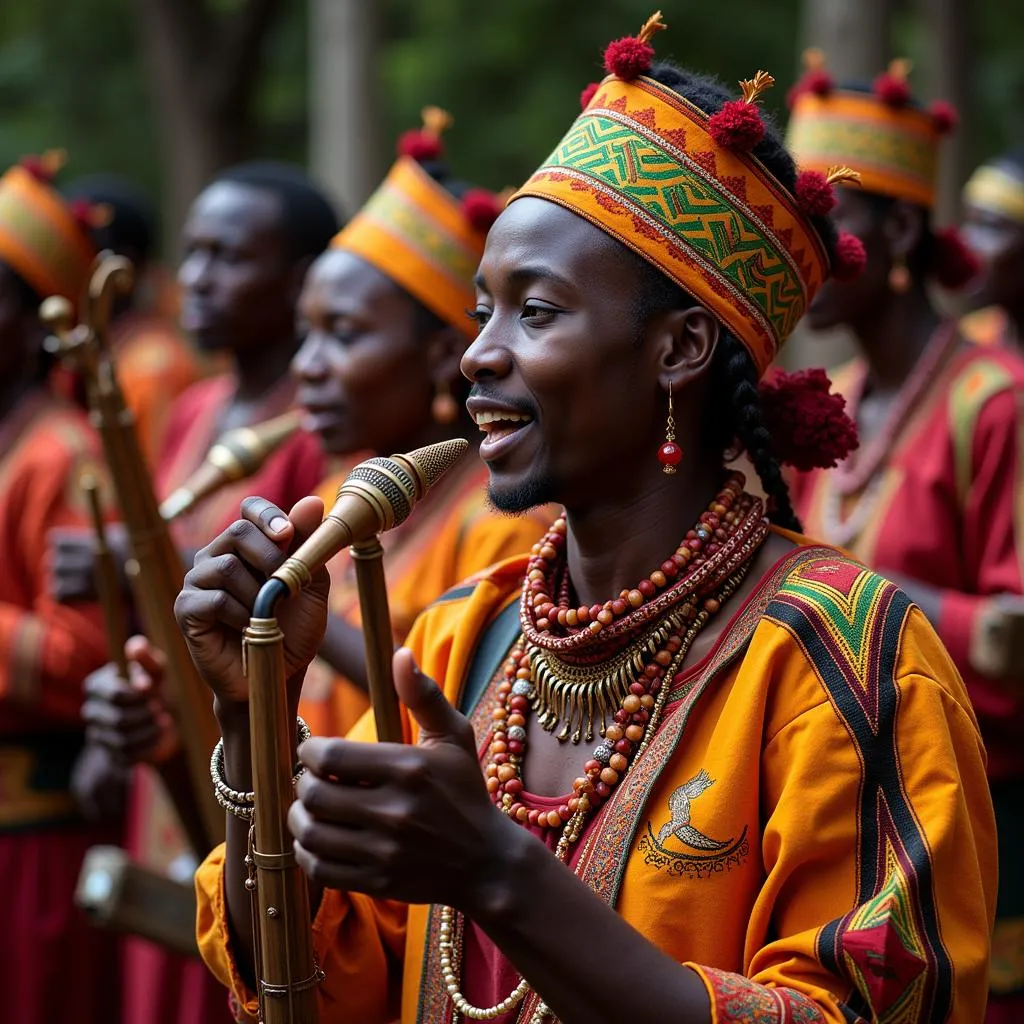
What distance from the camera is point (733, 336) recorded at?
2.67 m

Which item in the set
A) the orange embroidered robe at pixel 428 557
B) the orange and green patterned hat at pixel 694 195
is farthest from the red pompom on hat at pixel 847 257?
the orange embroidered robe at pixel 428 557

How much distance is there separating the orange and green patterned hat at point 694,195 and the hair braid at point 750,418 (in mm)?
30

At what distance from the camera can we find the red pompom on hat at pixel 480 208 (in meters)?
4.48

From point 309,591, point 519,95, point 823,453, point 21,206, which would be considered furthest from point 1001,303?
point 519,95

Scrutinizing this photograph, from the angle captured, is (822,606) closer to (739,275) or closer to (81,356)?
(739,275)

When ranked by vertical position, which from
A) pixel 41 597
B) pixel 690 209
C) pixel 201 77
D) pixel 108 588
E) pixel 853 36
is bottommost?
pixel 690 209

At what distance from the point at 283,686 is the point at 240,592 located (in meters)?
0.18

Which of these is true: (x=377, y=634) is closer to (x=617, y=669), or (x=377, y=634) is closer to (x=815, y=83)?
(x=617, y=669)

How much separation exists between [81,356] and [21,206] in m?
2.17

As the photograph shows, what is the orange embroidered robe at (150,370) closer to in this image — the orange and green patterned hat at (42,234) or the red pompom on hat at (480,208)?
the orange and green patterned hat at (42,234)

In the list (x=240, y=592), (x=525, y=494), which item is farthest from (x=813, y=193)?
(x=240, y=592)

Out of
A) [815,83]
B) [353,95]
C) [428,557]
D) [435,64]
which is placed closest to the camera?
[428,557]

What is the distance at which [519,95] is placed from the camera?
12.9 meters

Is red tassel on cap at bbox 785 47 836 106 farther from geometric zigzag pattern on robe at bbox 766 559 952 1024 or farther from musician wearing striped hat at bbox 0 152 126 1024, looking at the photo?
geometric zigzag pattern on robe at bbox 766 559 952 1024
